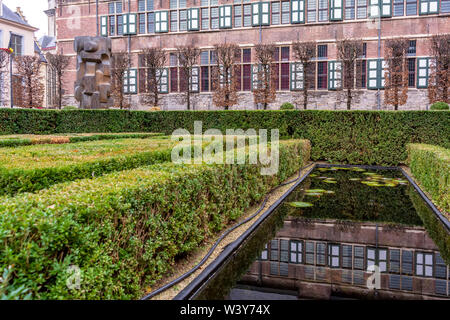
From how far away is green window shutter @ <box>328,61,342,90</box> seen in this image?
24.2 m

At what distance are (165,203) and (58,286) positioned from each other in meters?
1.49

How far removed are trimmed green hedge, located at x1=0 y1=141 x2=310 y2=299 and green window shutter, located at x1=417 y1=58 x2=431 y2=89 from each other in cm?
2185

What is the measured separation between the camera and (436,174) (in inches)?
281

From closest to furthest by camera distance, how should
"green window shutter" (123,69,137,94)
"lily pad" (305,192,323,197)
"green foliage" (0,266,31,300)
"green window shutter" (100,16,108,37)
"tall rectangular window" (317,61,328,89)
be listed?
"green foliage" (0,266,31,300) < "lily pad" (305,192,323,197) < "tall rectangular window" (317,61,328,89) < "green window shutter" (123,69,137,94) < "green window shutter" (100,16,108,37)

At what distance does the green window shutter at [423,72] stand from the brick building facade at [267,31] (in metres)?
0.05

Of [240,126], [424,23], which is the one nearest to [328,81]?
[424,23]

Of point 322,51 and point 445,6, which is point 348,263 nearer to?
point 322,51

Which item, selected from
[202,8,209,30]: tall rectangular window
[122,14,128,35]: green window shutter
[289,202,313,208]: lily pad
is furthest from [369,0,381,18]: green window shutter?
[289,202,313,208]: lily pad

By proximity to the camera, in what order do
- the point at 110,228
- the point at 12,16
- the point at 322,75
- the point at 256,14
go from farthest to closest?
the point at 12,16
the point at 256,14
the point at 322,75
the point at 110,228

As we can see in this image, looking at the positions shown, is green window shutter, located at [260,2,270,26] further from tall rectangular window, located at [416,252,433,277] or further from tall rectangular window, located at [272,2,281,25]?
tall rectangular window, located at [416,252,433,277]

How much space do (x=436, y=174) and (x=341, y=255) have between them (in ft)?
11.7

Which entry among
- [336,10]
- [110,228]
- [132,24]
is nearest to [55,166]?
[110,228]

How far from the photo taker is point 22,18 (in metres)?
32.8
